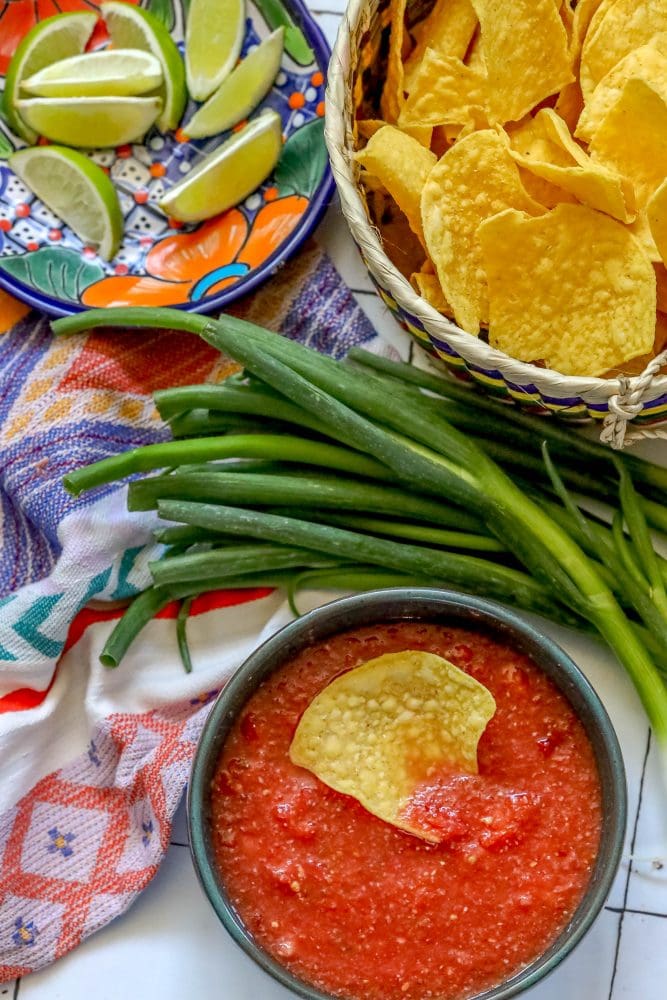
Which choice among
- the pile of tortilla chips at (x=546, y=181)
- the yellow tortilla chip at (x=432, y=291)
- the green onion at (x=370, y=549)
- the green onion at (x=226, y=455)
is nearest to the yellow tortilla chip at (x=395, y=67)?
the pile of tortilla chips at (x=546, y=181)

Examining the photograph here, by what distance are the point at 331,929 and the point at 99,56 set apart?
1.23 m

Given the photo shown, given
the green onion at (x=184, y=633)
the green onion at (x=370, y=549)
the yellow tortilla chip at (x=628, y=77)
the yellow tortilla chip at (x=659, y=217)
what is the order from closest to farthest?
the yellow tortilla chip at (x=659, y=217)
the yellow tortilla chip at (x=628, y=77)
the green onion at (x=370, y=549)
the green onion at (x=184, y=633)

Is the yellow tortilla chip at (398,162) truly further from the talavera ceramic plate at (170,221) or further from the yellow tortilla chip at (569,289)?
the talavera ceramic plate at (170,221)

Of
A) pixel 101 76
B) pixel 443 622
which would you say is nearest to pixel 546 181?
pixel 443 622

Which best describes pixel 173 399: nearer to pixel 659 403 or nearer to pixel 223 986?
pixel 659 403

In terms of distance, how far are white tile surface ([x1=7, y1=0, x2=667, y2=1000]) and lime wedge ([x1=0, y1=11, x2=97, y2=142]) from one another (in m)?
1.02

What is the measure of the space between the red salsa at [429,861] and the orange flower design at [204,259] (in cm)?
64

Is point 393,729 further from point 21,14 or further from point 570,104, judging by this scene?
point 21,14

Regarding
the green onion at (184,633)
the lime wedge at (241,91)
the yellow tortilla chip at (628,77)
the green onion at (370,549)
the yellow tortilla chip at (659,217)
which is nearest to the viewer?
the yellow tortilla chip at (659,217)

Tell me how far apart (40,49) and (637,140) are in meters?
0.89

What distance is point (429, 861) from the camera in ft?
4.96

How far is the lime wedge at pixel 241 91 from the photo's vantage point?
1.82 m

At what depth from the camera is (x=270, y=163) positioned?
1812 mm

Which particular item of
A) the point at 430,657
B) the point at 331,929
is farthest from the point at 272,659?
the point at 331,929
